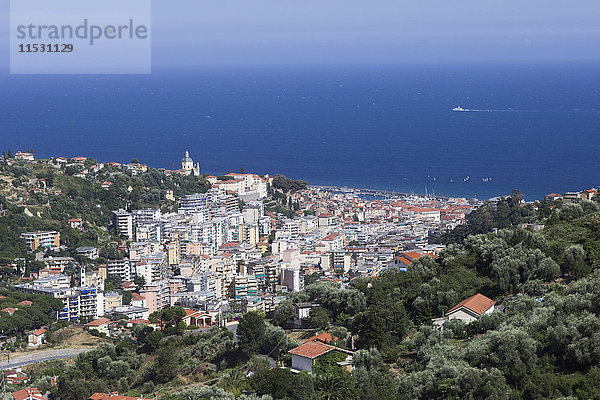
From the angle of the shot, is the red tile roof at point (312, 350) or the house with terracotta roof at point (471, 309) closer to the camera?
the red tile roof at point (312, 350)

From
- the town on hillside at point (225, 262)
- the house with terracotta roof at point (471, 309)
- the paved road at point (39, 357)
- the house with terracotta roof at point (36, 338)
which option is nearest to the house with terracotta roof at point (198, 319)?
the town on hillside at point (225, 262)

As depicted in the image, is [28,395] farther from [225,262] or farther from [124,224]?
[124,224]

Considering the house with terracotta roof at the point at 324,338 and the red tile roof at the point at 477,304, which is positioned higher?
the red tile roof at the point at 477,304

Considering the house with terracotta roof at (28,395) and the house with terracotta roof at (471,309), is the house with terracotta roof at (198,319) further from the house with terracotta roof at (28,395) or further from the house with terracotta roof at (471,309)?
the house with terracotta roof at (471,309)

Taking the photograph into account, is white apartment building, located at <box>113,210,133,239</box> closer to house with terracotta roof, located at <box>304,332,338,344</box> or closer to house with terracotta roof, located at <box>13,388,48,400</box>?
house with terracotta roof, located at <box>13,388,48,400</box>

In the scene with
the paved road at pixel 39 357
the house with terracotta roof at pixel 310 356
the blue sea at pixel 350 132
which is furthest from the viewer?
the blue sea at pixel 350 132

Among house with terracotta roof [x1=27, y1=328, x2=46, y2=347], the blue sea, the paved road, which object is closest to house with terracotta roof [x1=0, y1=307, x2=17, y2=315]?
house with terracotta roof [x1=27, y1=328, x2=46, y2=347]

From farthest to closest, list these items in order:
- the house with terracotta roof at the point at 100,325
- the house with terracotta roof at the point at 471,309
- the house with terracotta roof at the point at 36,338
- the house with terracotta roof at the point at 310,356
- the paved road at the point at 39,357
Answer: the house with terracotta roof at the point at 100,325
the house with terracotta roof at the point at 36,338
the paved road at the point at 39,357
the house with terracotta roof at the point at 471,309
the house with terracotta roof at the point at 310,356

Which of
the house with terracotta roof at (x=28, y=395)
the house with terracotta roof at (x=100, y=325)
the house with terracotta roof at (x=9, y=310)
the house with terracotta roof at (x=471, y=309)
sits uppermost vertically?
the house with terracotta roof at (x=471, y=309)
